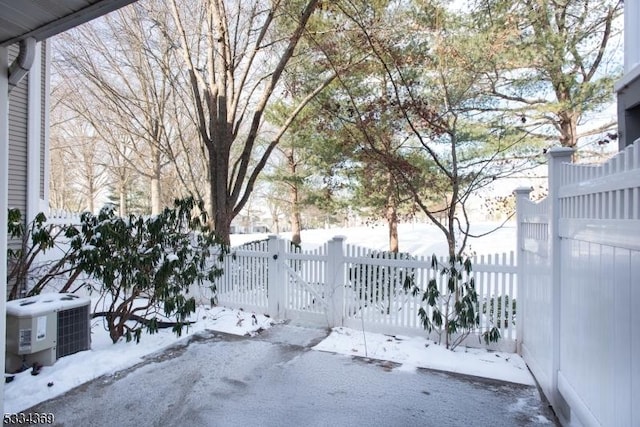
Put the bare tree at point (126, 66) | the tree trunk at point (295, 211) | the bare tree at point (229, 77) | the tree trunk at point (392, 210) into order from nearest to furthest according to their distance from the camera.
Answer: the bare tree at point (229, 77) < the tree trunk at point (392, 210) < the bare tree at point (126, 66) < the tree trunk at point (295, 211)

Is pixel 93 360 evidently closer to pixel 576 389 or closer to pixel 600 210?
pixel 576 389

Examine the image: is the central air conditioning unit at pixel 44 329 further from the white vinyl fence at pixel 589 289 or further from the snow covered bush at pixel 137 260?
the white vinyl fence at pixel 589 289

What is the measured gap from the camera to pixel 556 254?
8.11ft

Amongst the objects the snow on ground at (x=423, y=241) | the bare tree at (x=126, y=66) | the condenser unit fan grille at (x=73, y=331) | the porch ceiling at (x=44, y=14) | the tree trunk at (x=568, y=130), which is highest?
the bare tree at (x=126, y=66)

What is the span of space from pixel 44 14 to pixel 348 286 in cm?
376

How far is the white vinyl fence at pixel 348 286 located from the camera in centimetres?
387

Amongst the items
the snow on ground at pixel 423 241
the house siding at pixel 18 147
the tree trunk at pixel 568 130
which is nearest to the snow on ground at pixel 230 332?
the house siding at pixel 18 147

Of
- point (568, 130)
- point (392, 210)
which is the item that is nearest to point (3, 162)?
point (392, 210)

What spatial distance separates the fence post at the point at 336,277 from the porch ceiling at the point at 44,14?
3306 millimetres

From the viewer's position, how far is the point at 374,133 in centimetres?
646

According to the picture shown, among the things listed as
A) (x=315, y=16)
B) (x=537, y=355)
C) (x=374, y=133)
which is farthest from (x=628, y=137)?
(x=315, y=16)

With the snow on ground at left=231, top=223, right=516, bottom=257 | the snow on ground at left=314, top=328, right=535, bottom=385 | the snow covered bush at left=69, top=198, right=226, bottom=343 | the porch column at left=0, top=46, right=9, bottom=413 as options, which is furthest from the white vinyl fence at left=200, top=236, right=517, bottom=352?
the snow on ground at left=231, top=223, right=516, bottom=257

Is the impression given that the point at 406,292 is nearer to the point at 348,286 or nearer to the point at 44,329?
the point at 348,286

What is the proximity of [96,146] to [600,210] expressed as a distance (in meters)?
21.8
